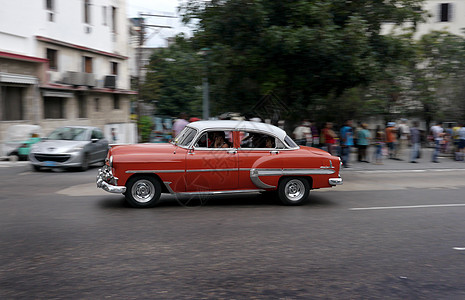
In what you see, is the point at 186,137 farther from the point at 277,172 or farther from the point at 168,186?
the point at 277,172

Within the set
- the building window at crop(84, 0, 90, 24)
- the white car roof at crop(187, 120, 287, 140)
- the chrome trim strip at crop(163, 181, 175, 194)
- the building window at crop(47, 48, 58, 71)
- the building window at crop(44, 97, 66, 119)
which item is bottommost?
the chrome trim strip at crop(163, 181, 175, 194)

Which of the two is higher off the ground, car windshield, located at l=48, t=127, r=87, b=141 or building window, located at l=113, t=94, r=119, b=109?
building window, located at l=113, t=94, r=119, b=109

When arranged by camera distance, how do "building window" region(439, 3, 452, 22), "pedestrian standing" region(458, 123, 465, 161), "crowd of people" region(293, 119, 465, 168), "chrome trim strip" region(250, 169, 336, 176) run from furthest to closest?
"building window" region(439, 3, 452, 22), "pedestrian standing" region(458, 123, 465, 161), "crowd of people" region(293, 119, 465, 168), "chrome trim strip" region(250, 169, 336, 176)

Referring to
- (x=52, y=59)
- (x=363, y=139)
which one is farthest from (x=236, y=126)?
(x=52, y=59)

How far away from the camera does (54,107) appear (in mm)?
24297

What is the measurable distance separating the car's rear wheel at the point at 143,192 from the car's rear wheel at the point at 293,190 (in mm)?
2522

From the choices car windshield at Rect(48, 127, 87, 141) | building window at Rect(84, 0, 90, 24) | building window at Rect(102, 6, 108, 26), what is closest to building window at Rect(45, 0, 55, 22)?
building window at Rect(84, 0, 90, 24)

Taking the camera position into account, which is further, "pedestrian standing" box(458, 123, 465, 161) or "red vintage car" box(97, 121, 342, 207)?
"pedestrian standing" box(458, 123, 465, 161)

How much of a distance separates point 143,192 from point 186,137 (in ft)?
4.59

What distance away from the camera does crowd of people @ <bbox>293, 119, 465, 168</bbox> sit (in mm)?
17344

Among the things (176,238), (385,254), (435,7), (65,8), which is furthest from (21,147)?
(435,7)

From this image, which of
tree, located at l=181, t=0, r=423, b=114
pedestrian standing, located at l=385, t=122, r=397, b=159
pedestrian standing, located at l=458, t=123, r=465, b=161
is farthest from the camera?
pedestrian standing, located at l=458, t=123, r=465, b=161

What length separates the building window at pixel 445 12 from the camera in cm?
3656

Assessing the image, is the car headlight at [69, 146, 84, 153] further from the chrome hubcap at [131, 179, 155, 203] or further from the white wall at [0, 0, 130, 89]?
the white wall at [0, 0, 130, 89]
